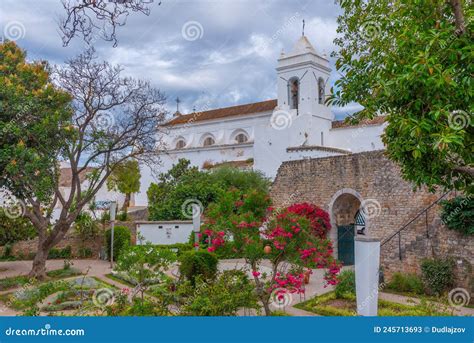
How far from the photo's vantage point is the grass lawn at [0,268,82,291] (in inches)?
507

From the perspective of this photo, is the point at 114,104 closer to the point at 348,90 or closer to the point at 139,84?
the point at 139,84

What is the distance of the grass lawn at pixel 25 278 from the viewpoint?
42.2 ft

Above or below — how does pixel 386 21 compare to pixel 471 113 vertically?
above

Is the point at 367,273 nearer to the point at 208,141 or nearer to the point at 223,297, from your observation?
the point at 223,297

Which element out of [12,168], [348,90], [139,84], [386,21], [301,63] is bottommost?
[12,168]

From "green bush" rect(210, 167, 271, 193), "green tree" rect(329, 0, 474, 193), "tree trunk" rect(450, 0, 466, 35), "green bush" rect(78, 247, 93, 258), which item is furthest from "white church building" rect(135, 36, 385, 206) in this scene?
"tree trunk" rect(450, 0, 466, 35)

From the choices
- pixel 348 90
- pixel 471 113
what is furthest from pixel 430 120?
pixel 348 90

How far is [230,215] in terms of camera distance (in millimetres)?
8148

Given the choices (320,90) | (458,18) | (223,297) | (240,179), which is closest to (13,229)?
(240,179)

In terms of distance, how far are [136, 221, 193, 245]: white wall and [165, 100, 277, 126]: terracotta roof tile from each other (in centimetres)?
1747

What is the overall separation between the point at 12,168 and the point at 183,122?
33440mm

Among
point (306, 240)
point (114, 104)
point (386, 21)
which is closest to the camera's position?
point (386, 21)

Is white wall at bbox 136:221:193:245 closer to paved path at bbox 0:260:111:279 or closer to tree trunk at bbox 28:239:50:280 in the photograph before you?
paved path at bbox 0:260:111:279

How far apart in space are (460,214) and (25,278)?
13489 mm
